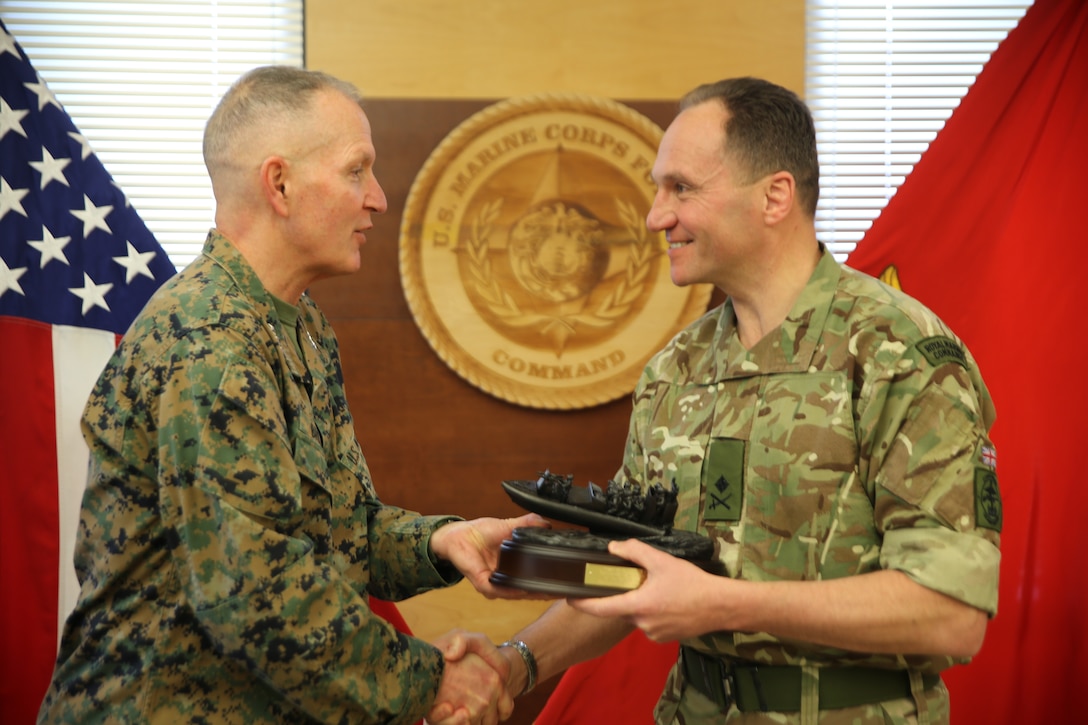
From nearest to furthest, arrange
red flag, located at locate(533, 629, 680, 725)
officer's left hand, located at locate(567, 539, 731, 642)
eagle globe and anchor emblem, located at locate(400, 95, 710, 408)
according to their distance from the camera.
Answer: officer's left hand, located at locate(567, 539, 731, 642), red flag, located at locate(533, 629, 680, 725), eagle globe and anchor emblem, located at locate(400, 95, 710, 408)

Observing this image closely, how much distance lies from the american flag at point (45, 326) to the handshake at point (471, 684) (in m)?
1.27

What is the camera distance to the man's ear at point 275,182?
1782mm

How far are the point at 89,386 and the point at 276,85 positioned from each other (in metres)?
1.29

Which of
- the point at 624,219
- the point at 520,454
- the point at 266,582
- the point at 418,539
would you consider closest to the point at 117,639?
the point at 266,582

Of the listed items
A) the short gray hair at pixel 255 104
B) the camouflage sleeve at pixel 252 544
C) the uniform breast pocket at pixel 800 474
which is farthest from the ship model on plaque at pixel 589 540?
the short gray hair at pixel 255 104

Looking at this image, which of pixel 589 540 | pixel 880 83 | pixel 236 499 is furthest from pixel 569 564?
pixel 880 83

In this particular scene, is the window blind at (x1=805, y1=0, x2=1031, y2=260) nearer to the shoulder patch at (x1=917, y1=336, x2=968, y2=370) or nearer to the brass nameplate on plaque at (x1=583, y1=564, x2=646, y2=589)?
the shoulder patch at (x1=917, y1=336, x2=968, y2=370)

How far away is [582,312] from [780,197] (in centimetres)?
122

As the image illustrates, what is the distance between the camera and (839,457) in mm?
1625

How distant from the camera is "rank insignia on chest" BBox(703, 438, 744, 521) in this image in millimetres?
1728

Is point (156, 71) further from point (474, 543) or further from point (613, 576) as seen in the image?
point (613, 576)

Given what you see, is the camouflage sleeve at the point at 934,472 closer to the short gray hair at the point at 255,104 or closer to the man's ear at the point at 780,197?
the man's ear at the point at 780,197

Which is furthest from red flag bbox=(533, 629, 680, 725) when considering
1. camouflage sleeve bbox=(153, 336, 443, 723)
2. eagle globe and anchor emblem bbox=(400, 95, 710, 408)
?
camouflage sleeve bbox=(153, 336, 443, 723)

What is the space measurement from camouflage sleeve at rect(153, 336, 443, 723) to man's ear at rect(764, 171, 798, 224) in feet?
3.02
